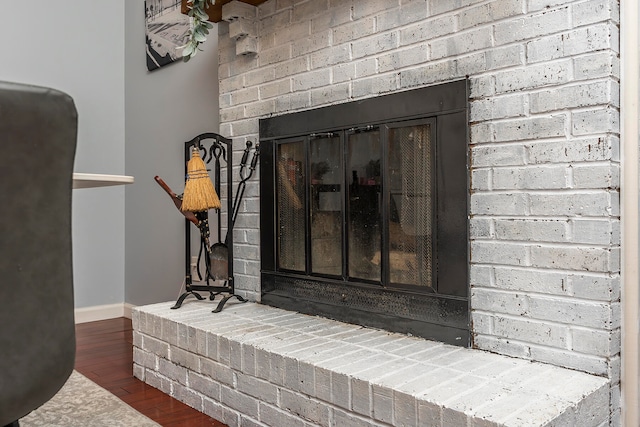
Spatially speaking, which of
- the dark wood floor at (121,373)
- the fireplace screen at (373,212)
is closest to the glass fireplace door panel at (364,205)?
the fireplace screen at (373,212)

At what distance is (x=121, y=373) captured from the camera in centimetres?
243

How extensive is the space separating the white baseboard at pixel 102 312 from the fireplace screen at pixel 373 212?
5.74 ft

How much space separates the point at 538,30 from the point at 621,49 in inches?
8.7

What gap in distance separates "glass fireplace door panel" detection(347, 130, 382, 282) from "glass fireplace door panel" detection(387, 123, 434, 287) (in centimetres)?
6

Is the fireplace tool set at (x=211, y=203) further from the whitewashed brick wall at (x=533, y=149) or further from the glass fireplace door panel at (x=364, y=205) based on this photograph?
the whitewashed brick wall at (x=533, y=149)

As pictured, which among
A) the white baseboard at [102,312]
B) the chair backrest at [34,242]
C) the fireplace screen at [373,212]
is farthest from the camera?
the white baseboard at [102,312]

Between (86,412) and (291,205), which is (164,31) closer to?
(291,205)

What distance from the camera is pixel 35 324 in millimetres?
892

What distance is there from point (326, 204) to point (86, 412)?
116 centimetres

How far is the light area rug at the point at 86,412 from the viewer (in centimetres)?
183

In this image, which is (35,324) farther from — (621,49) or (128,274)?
(128,274)

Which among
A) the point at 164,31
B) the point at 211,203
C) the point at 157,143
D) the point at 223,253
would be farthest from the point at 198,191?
the point at 164,31

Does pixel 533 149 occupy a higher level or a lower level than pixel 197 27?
lower

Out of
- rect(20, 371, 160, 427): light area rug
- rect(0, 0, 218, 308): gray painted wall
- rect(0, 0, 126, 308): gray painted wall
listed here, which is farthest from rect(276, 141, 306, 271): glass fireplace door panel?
rect(0, 0, 126, 308): gray painted wall
